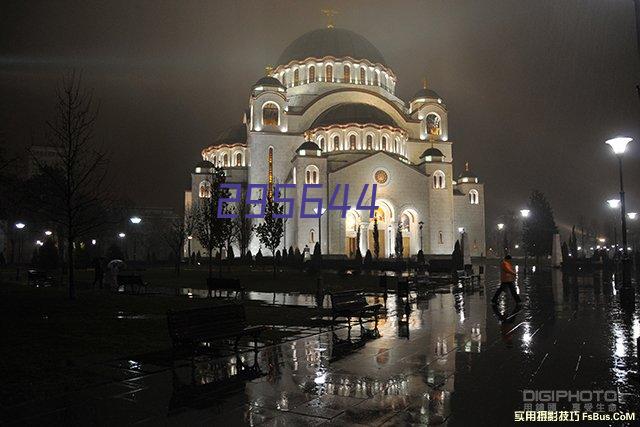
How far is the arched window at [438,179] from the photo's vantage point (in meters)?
54.3

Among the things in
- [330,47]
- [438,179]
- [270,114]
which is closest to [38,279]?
[270,114]

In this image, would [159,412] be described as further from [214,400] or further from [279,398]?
[279,398]

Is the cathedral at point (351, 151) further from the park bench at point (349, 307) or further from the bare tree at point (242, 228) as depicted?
the park bench at point (349, 307)

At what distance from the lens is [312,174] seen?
49.8m

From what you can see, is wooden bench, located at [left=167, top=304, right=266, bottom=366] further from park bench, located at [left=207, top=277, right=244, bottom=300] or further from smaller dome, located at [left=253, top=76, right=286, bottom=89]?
smaller dome, located at [left=253, top=76, right=286, bottom=89]

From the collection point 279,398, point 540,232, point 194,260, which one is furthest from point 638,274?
point 194,260

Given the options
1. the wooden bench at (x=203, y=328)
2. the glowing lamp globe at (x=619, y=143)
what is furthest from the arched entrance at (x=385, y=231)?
the wooden bench at (x=203, y=328)

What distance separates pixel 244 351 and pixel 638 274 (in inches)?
1320

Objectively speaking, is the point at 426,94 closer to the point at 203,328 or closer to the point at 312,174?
the point at 312,174

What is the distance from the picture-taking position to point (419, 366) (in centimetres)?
739

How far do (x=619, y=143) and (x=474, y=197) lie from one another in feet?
160

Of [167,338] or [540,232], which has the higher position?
[540,232]

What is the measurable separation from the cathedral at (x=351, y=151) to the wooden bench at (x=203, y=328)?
37.6 meters

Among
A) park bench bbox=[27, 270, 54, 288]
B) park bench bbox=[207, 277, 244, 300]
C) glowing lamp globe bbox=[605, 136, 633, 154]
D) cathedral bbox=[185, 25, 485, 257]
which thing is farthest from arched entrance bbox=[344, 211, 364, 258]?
glowing lamp globe bbox=[605, 136, 633, 154]
